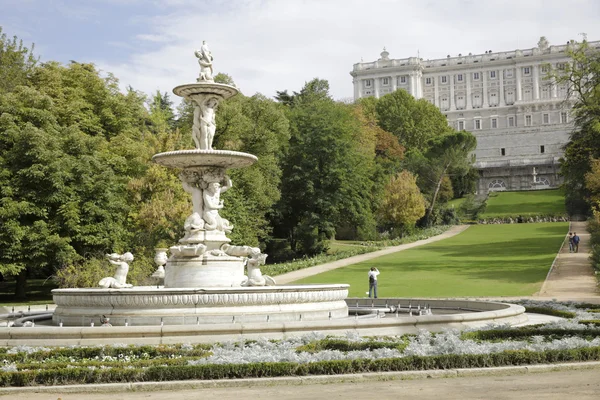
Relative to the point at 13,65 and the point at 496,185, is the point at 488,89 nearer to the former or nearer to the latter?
the point at 496,185

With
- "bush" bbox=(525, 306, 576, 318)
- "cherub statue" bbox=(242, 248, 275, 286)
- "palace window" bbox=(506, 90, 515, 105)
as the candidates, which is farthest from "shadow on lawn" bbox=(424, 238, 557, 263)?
"palace window" bbox=(506, 90, 515, 105)

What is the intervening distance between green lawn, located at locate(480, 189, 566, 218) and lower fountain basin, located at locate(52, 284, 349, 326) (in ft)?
199

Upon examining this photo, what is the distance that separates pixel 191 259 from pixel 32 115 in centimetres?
1871

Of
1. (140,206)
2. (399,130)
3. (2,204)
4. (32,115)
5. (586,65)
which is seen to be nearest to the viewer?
(2,204)

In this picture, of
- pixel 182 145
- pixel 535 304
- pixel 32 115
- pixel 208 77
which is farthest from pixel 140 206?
pixel 535 304

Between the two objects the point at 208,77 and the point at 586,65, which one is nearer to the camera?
the point at 208,77

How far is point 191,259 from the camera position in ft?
56.8

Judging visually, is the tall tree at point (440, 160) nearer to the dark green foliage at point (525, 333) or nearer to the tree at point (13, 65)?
the tree at point (13, 65)

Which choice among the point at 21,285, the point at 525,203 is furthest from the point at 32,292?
the point at 525,203

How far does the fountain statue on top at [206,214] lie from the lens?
1716 centimetres

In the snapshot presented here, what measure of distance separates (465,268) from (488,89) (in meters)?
101

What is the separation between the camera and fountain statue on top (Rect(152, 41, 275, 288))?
1716 centimetres

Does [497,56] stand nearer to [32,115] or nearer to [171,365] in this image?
[32,115]

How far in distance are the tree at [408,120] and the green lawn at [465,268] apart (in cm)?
3361
